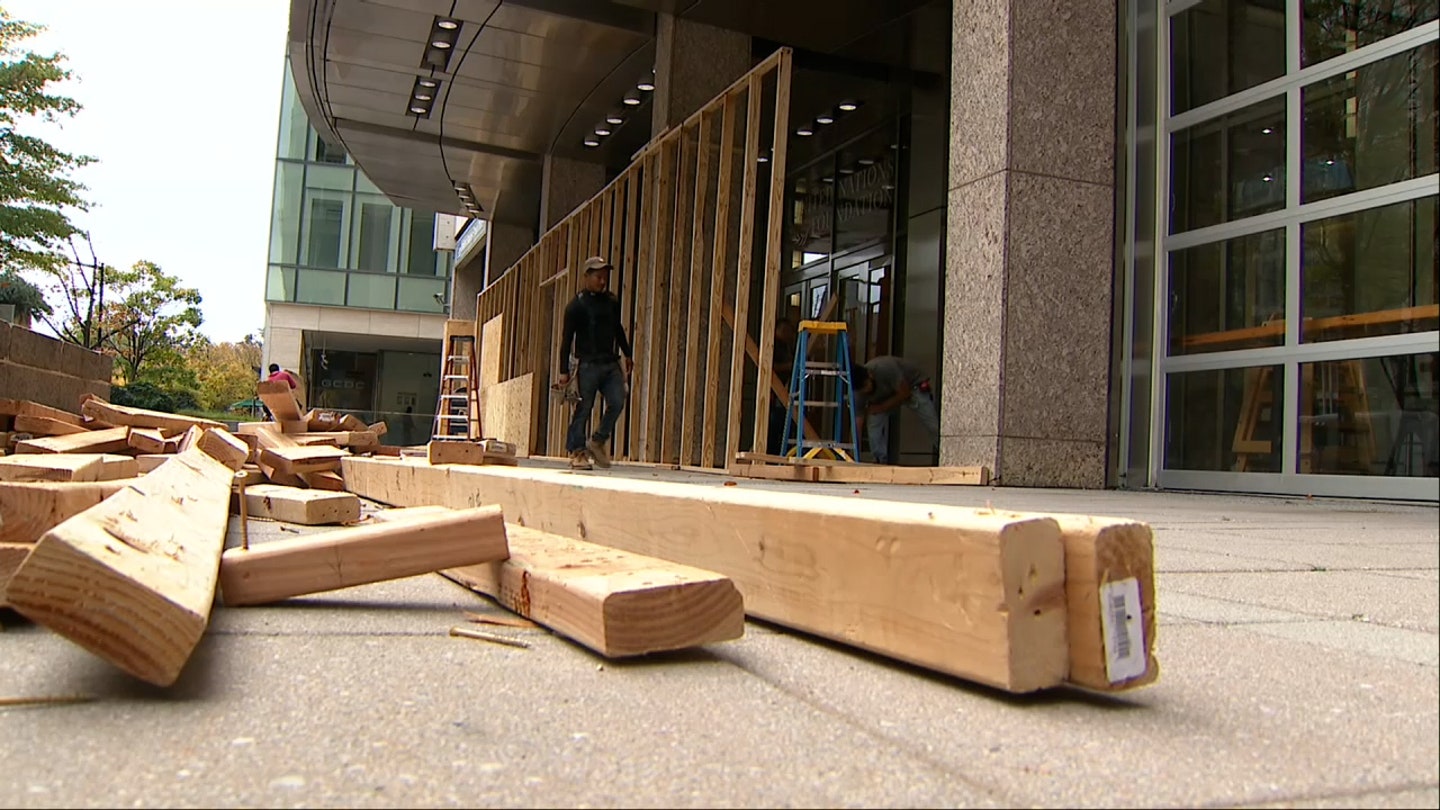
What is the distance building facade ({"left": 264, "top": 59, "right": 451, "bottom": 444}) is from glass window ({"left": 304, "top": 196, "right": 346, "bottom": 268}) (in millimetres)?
31

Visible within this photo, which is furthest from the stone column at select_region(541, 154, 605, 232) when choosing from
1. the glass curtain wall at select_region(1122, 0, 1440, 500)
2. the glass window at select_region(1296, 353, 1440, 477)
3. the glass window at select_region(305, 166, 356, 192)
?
the glass window at select_region(305, 166, 356, 192)

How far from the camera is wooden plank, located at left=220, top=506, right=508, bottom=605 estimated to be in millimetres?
2270

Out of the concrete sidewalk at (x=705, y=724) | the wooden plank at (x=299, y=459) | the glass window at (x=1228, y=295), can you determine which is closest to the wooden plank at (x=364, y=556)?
the concrete sidewalk at (x=705, y=724)

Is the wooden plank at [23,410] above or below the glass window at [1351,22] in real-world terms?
below

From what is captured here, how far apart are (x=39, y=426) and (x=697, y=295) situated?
620 cm

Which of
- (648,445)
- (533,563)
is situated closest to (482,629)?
(533,563)

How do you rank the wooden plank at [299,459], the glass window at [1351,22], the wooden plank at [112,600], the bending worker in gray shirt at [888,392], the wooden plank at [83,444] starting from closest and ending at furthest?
the wooden plank at [112,600]
the wooden plank at [299,459]
the wooden plank at [83,444]
the glass window at [1351,22]
the bending worker in gray shirt at [888,392]

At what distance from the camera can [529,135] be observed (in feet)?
57.0

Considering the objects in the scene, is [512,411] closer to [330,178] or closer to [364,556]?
[364,556]

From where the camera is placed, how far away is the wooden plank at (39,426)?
6.84m

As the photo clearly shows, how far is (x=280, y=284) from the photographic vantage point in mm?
32875

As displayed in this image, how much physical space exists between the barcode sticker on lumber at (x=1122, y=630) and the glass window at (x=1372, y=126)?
5.81 meters

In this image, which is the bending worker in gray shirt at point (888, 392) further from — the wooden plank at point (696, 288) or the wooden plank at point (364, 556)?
the wooden plank at point (364, 556)

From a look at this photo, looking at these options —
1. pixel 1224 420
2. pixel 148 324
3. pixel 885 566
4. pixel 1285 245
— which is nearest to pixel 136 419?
pixel 885 566
